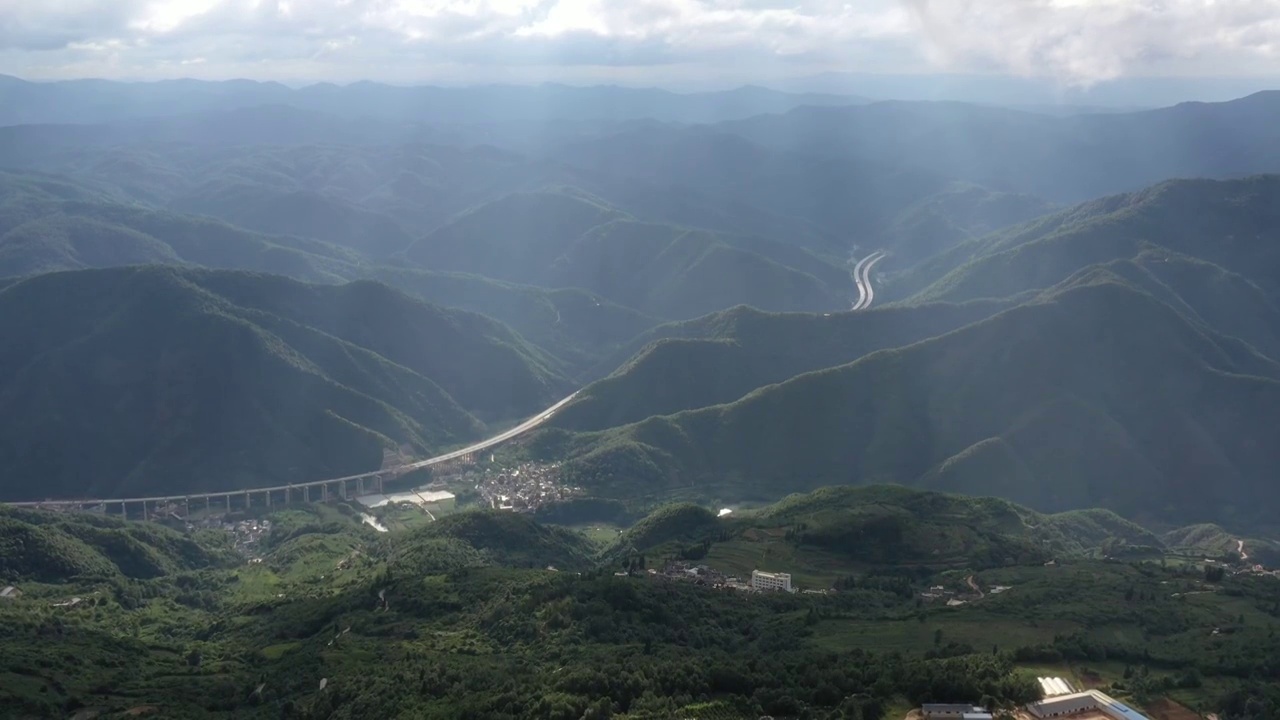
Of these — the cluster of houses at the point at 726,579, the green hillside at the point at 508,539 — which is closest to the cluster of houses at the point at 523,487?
the green hillside at the point at 508,539

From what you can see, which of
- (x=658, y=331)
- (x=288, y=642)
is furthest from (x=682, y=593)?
(x=658, y=331)

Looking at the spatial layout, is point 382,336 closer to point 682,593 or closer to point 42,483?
point 42,483

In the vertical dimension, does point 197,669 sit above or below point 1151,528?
above

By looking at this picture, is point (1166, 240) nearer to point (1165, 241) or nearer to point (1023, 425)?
point (1165, 241)

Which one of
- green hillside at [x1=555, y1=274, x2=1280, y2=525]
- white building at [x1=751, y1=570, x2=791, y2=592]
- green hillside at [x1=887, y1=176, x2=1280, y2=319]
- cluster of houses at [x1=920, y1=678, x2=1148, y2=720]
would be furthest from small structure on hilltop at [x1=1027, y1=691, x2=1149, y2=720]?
green hillside at [x1=887, y1=176, x2=1280, y2=319]

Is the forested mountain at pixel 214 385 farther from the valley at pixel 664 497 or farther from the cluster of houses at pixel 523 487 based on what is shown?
the cluster of houses at pixel 523 487

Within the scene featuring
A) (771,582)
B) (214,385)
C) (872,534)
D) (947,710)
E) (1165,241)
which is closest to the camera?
(947,710)

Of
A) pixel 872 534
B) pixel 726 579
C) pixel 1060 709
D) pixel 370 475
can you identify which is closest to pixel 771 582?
pixel 726 579

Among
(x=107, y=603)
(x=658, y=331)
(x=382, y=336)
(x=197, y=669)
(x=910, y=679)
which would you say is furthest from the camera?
(x=658, y=331)
